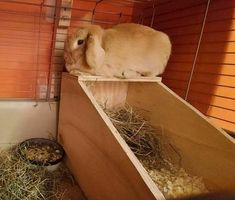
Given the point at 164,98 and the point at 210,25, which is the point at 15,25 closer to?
the point at 164,98

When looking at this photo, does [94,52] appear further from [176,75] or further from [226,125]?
[226,125]

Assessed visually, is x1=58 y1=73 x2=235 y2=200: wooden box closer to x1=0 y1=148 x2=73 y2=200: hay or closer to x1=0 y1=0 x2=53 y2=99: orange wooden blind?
x1=0 y1=148 x2=73 y2=200: hay

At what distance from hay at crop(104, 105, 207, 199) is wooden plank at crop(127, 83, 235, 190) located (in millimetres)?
41

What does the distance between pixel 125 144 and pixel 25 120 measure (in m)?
0.78

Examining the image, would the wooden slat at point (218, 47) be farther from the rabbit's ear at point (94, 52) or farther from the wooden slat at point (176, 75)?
the rabbit's ear at point (94, 52)

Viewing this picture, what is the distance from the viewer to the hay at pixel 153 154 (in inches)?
32.5

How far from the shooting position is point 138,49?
1.14 m

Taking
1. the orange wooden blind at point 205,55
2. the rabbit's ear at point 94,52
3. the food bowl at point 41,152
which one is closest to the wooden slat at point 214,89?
the orange wooden blind at point 205,55

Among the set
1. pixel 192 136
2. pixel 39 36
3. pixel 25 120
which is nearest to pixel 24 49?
pixel 39 36

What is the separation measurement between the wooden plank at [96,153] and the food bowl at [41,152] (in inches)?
1.9

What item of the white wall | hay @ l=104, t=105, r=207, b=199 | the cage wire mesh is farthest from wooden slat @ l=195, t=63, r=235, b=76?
the white wall

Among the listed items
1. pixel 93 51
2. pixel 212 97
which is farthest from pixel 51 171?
pixel 212 97

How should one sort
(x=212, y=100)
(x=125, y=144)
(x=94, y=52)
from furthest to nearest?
1. (x=212, y=100)
2. (x=94, y=52)
3. (x=125, y=144)

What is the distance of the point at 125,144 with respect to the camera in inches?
28.6
